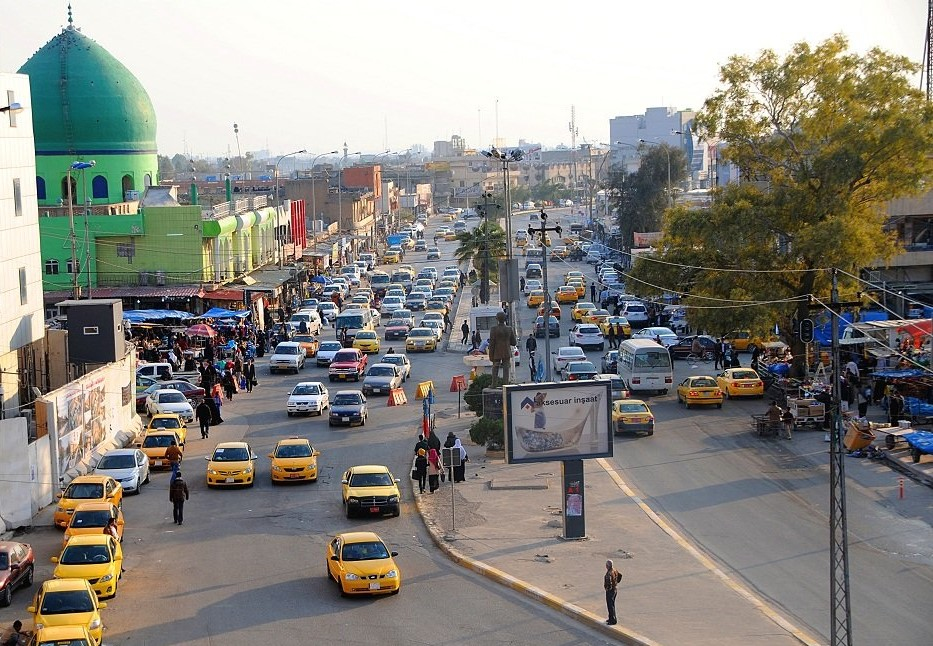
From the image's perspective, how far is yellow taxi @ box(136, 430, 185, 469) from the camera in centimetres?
3756

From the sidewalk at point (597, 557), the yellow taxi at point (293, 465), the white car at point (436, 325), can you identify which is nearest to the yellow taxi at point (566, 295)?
the white car at point (436, 325)

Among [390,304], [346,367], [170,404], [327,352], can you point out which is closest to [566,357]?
[346,367]

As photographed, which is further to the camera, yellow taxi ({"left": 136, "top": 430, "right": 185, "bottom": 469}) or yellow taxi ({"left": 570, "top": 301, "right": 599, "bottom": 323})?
yellow taxi ({"left": 570, "top": 301, "right": 599, "bottom": 323})

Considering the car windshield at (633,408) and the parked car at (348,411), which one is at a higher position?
the car windshield at (633,408)

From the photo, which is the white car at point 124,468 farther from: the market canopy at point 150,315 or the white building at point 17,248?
the market canopy at point 150,315

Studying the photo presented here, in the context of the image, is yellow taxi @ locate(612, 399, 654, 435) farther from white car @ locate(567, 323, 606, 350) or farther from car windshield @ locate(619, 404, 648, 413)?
white car @ locate(567, 323, 606, 350)

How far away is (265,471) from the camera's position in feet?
123

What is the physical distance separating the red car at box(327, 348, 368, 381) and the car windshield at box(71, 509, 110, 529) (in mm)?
26233

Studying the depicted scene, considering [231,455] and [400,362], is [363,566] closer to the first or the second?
[231,455]

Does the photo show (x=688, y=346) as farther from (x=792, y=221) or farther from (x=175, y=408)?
(x=175, y=408)

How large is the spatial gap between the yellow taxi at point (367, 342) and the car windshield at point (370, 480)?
3037 cm

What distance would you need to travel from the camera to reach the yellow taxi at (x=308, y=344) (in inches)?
2427

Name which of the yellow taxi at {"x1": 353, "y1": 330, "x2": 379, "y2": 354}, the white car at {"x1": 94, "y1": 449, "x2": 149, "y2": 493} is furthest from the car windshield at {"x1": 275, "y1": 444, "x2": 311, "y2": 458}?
the yellow taxi at {"x1": 353, "y1": 330, "x2": 379, "y2": 354}

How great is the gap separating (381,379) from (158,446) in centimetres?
1397
